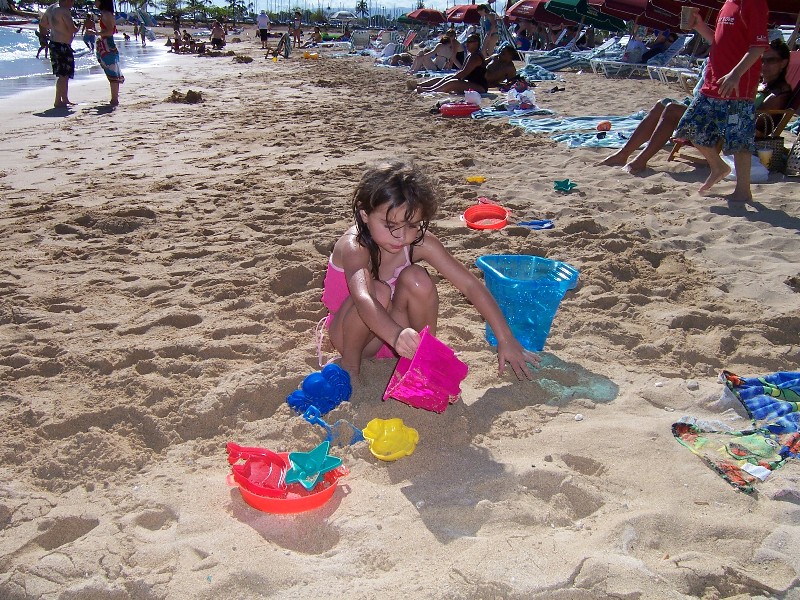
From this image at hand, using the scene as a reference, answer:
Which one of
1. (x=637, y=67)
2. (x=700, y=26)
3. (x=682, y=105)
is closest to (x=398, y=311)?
(x=700, y=26)

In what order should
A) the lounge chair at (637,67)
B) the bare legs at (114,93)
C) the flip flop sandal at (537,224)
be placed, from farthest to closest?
the lounge chair at (637,67), the bare legs at (114,93), the flip flop sandal at (537,224)

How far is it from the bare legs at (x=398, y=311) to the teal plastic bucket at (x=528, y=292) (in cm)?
34

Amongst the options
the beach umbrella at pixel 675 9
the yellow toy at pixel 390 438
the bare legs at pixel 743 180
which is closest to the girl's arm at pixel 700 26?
the bare legs at pixel 743 180

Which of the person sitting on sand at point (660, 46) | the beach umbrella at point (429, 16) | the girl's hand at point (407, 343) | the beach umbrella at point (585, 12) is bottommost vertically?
the girl's hand at point (407, 343)

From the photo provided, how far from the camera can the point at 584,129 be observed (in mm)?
6840

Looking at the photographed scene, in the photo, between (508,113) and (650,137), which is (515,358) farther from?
(508,113)

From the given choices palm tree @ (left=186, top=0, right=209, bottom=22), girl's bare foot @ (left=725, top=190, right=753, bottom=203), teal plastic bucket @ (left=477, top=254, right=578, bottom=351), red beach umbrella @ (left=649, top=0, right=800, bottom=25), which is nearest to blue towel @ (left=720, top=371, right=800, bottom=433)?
teal plastic bucket @ (left=477, top=254, right=578, bottom=351)

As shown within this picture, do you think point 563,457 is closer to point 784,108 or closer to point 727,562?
point 727,562

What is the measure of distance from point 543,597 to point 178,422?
131cm

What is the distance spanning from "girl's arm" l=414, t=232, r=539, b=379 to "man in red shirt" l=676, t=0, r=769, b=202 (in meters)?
2.87

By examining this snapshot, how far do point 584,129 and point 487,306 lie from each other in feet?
16.9

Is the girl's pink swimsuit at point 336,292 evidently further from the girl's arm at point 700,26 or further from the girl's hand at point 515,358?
the girl's arm at point 700,26

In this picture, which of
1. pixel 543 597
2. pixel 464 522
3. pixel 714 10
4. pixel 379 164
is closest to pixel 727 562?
pixel 543 597

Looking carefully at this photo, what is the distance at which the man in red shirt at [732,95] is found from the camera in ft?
13.6
